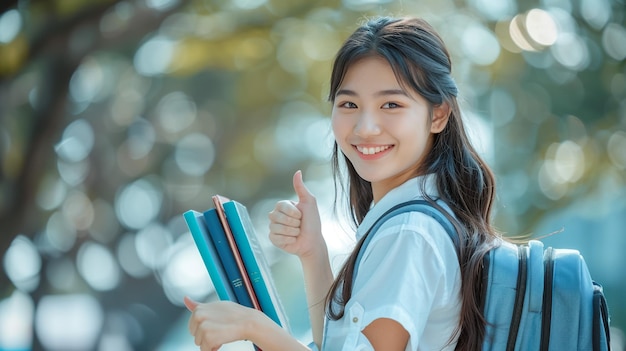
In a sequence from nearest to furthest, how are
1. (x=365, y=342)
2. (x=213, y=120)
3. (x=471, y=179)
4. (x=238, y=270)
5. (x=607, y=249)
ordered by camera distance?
(x=365, y=342), (x=238, y=270), (x=471, y=179), (x=607, y=249), (x=213, y=120)

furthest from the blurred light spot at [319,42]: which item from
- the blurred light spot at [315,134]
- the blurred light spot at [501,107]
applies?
the blurred light spot at [501,107]

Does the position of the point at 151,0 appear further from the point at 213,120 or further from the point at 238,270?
the point at 238,270

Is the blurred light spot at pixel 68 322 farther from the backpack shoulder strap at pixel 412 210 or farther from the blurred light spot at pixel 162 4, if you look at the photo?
the backpack shoulder strap at pixel 412 210

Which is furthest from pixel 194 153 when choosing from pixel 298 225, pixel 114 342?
pixel 298 225

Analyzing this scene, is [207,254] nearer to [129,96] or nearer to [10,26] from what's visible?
Result: [10,26]

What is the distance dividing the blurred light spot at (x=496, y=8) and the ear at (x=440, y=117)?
16.1 ft

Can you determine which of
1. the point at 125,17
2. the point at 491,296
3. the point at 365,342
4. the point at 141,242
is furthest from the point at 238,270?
the point at 141,242

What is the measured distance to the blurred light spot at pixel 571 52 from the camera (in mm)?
6664

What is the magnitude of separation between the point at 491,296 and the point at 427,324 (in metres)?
0.11

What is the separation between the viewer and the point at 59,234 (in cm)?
648

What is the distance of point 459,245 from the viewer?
1.48 m

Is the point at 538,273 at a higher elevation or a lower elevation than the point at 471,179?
lower

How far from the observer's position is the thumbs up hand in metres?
1.75

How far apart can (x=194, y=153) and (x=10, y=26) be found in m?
1.91
